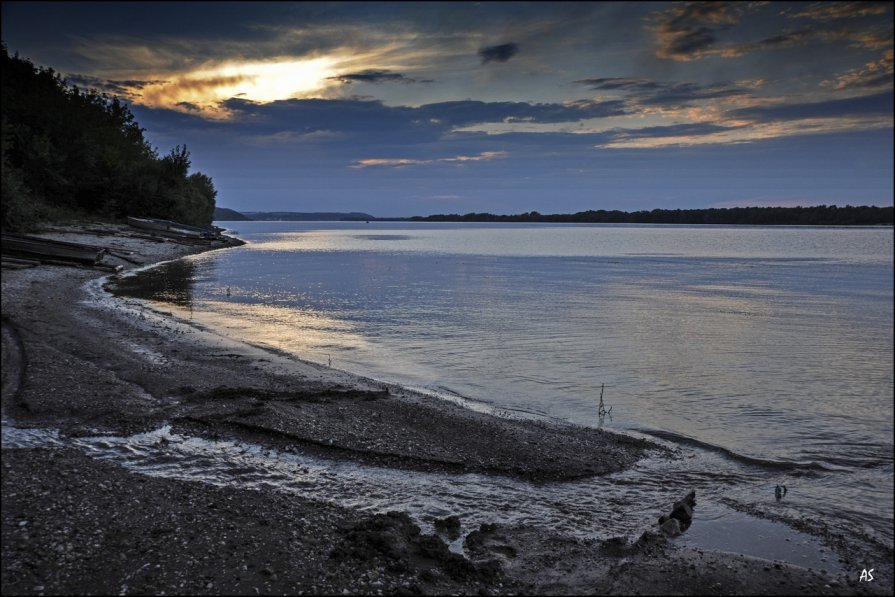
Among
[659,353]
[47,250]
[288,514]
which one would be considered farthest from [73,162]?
[288,514]

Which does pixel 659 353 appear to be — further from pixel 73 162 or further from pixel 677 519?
pixel 73 162

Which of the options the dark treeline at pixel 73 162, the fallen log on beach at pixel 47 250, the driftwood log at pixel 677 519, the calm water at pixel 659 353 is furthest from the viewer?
the dark treeline at pixel 73 162

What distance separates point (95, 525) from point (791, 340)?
2582cm

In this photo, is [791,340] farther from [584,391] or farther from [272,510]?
[272,510]

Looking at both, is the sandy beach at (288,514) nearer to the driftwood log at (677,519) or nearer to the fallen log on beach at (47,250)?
the driftwood log at (677,519)

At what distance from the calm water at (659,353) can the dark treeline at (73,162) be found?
78.1 ft

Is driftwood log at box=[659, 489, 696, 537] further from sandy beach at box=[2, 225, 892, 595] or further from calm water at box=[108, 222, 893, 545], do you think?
calm water at box=[108, 222, 893, 545]

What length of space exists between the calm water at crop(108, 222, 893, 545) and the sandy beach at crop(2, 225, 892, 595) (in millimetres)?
2149

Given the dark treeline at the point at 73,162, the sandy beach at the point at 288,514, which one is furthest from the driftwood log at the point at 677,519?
the dark treeline at the point at 73,162

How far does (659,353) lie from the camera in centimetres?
2198

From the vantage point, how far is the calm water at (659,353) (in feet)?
36.9

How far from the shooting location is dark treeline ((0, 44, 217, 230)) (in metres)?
58.5

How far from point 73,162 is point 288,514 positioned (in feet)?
249

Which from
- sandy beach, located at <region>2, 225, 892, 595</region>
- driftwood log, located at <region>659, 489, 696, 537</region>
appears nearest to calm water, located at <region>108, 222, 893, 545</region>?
driftwood log, located at <region>659, 489, 696, 537</region>
